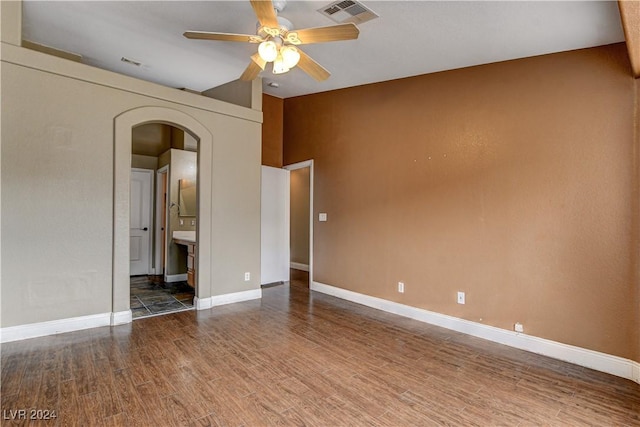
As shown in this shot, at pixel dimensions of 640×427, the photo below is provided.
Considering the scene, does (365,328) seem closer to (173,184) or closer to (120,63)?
(173,184)

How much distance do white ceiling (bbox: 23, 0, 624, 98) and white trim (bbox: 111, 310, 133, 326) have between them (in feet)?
10.1

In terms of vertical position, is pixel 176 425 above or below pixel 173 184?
below

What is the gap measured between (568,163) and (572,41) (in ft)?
3.38

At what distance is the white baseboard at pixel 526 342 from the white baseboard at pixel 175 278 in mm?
3506

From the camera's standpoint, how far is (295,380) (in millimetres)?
2471

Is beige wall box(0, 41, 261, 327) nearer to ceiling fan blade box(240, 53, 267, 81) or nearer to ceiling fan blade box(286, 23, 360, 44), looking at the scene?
ceiling fan blade box(240, 53, 267, 81)

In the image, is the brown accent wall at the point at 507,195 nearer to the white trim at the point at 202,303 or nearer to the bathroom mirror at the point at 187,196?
the white trim at the point at 202,303

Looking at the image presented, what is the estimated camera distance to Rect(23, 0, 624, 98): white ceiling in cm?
250

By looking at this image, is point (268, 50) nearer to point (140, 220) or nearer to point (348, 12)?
point (348, 12)

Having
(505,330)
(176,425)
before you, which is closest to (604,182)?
(505,330)

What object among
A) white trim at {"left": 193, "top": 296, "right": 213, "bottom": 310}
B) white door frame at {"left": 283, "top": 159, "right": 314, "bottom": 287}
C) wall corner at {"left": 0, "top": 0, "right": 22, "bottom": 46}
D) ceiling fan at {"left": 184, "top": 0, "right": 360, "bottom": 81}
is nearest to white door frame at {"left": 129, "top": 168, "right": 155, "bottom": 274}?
white trim at {"left": 193, "top": 296, "right": 213, "bottom": 310}

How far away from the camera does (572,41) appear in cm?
270

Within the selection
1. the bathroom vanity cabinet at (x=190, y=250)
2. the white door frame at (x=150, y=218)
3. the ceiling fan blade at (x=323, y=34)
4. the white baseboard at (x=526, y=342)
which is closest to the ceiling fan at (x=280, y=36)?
the ceiling fan blade at (x=323, y=34)

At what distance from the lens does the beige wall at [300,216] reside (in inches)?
285
